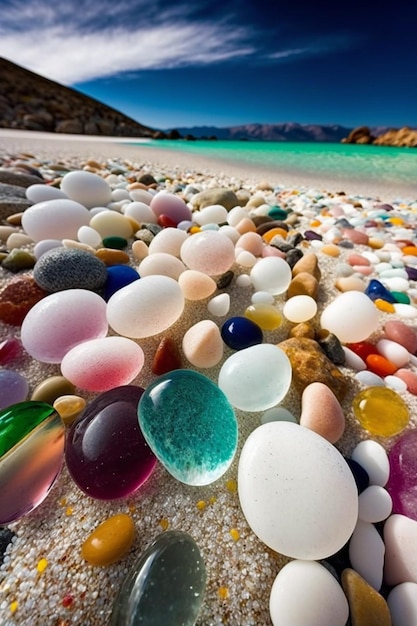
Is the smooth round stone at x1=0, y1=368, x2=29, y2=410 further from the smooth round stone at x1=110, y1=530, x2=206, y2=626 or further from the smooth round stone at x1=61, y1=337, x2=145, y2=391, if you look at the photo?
the smooth round stone at x1=110, y1=530, x2=206, y2=626

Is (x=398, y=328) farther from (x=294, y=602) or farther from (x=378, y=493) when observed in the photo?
(x=294, y=602)

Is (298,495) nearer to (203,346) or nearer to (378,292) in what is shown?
(203,346)

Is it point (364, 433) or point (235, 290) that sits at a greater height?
point (235, 290)

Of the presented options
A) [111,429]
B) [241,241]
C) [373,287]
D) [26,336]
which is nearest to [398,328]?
[373,287]

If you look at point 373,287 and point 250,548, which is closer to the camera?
point 250,548

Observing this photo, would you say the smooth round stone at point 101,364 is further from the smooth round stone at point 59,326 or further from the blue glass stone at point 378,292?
the blue glass stone at point 378,292

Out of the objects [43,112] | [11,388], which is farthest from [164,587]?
[43,112]
